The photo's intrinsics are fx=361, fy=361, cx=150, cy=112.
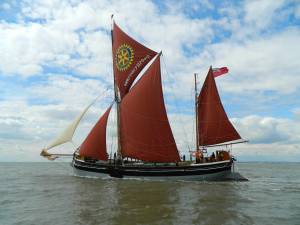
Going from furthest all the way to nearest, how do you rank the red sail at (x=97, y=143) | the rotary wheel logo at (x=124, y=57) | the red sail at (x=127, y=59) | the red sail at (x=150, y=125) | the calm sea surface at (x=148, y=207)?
the rotary wheel logo at (x=124, y=57) < the red sail at (x=127, y=59) < the red sail at (x=97, y=143) < the red sail at (x=150, y=125) < the calm sea surface at (x=148, y=207)

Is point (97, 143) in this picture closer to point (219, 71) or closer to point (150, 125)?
point (150, 125)

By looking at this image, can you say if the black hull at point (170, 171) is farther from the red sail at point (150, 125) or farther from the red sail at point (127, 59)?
the red sail at point (127, 59)

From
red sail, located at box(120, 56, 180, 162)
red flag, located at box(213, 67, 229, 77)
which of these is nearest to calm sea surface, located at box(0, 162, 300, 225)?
red sail, located at box(120, 56, 180, 162)

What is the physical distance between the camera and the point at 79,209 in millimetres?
20484

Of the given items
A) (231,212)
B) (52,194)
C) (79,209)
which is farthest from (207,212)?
(52,194)

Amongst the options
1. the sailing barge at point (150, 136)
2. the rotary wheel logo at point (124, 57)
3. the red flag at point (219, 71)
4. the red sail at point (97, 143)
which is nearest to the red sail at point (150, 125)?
the sailing barge at point (150, 136)

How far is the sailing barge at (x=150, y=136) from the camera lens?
1436 inches

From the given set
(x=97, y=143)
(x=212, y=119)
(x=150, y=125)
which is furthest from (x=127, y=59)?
(x=212, y=119)

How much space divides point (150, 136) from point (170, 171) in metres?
4.09

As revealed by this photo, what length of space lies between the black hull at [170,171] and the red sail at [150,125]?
1.15 m

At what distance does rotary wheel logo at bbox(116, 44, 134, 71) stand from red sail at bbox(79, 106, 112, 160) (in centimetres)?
630

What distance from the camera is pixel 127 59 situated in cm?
4072

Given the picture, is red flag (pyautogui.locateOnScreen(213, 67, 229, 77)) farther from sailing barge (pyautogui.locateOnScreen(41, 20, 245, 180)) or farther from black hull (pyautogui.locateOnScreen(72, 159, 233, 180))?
black hull (pyautogui.locateOnScreen(72, 159, 233, 180))

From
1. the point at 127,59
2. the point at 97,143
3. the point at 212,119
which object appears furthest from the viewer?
the point at 127,59
